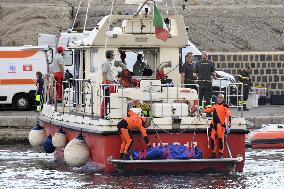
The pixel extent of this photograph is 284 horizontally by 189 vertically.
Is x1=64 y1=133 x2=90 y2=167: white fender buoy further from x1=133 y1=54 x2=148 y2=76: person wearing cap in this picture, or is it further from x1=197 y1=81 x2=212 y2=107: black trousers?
x1=197 y1=81 x2=212 y2=107: black trousers

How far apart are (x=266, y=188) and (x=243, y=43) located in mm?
31244

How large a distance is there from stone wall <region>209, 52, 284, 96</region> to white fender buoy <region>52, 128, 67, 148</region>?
19358 mm

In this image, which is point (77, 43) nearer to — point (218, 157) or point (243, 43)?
point (218, 157)

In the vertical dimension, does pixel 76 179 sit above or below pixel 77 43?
below

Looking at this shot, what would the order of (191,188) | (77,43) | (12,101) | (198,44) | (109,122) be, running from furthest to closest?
(198,44), (12,101), (77,43), (109,122), (191,188)

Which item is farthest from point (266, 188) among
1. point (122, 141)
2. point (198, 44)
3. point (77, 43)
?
point (198, 44)

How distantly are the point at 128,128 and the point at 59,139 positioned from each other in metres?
3.26

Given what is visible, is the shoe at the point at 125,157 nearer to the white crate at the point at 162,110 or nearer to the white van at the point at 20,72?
the white crate at the point at 162,110

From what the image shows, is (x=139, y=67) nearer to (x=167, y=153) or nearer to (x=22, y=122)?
(x=167, y=153)

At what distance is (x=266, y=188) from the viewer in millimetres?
23047

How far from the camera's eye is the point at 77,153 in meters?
25.1

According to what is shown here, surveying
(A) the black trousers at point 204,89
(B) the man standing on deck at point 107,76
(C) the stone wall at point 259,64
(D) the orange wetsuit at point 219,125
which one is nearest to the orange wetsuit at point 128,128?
(B) the man standing on deck at point 107,76

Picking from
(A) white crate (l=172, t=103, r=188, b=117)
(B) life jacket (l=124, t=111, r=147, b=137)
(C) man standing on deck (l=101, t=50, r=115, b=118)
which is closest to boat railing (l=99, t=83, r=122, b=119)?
(C) man standing on deck (l=101, t=50, r=115, b=118)

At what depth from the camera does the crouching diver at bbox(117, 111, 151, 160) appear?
23891 millimetres
